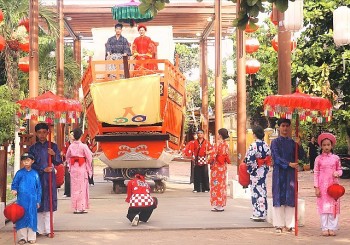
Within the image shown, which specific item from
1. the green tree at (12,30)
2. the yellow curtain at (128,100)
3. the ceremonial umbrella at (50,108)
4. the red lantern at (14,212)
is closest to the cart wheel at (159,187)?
the yellow curtain at (128,100)

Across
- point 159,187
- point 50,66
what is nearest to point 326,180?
point 159,187

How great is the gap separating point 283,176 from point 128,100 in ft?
19.6

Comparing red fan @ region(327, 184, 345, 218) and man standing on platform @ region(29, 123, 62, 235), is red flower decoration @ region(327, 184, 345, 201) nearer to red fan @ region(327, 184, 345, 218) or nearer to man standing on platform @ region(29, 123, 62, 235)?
red fan @ region(327, 184, 345, 218)

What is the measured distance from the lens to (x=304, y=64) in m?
19.1

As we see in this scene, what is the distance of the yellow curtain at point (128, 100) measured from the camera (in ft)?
48.3

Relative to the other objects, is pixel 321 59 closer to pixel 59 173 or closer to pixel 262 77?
pixel 59 173

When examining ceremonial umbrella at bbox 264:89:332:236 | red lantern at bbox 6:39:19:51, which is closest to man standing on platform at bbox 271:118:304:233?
ceremonial umbrella at bbox 264:89:332:236

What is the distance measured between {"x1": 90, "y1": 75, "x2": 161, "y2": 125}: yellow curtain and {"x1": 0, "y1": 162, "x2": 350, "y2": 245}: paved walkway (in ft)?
6.44

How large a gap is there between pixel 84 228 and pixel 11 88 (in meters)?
12.3

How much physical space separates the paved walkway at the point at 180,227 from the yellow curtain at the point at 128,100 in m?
1.96

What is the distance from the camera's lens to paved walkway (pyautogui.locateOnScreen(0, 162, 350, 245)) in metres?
8.87

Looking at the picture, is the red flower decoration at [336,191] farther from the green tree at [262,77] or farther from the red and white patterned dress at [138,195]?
the green tree at [262,77]

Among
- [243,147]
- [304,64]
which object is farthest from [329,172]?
[304,64]

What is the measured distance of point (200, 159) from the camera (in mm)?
16172
